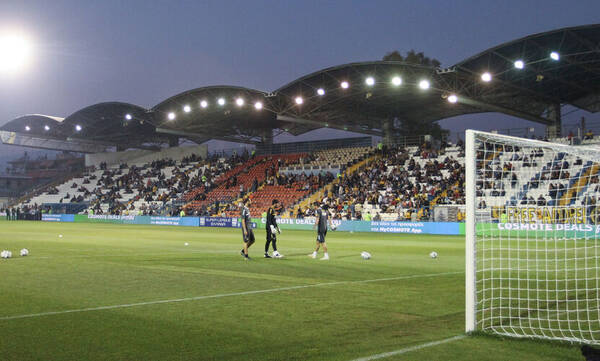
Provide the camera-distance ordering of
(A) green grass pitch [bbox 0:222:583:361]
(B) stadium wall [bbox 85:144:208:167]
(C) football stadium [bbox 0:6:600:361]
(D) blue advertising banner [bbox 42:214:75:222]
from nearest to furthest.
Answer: (A) green grass pitch [bbox 0:222:583:361]
(C) football stadium [bbox 0:6:600:361]
(D) blue advertising banner [bbox 42:214:75:222]
(B) stadium wall [bbox 85:144:208:167]

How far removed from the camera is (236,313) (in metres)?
8.48

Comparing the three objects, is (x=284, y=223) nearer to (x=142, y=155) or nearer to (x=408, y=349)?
(x=142, y=155)

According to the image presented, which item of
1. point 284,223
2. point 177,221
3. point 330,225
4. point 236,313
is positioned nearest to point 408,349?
point 236,313

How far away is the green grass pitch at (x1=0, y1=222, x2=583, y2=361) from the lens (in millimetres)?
6344

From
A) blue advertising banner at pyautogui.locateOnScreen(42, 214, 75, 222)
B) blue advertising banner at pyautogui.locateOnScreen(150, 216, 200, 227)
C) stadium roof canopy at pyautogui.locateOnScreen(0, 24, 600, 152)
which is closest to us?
stadium roof canopy at pyautogui.locateOnScreen(0, 24, 600, 152)

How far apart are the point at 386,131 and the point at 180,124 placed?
21.1 m

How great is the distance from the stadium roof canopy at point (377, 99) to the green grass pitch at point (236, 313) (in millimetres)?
22181

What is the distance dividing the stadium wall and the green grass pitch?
5219 centimetres

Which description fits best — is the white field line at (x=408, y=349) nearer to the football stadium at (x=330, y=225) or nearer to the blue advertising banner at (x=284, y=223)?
the football stadium at (x=330, y=225)

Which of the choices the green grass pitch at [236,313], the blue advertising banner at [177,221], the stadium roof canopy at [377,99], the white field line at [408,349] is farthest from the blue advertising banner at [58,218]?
the white field line at [408,349]

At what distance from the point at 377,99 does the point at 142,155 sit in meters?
38.7

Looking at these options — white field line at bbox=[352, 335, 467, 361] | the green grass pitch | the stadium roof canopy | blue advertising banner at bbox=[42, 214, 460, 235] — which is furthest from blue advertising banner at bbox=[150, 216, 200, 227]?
→ white field line at bbox=[352, 335, 467, 361]

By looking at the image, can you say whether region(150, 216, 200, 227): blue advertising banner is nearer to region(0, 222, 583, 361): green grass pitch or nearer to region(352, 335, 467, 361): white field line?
region(0, 222, 583, 361): green grass pitch

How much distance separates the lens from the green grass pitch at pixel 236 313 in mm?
6344
